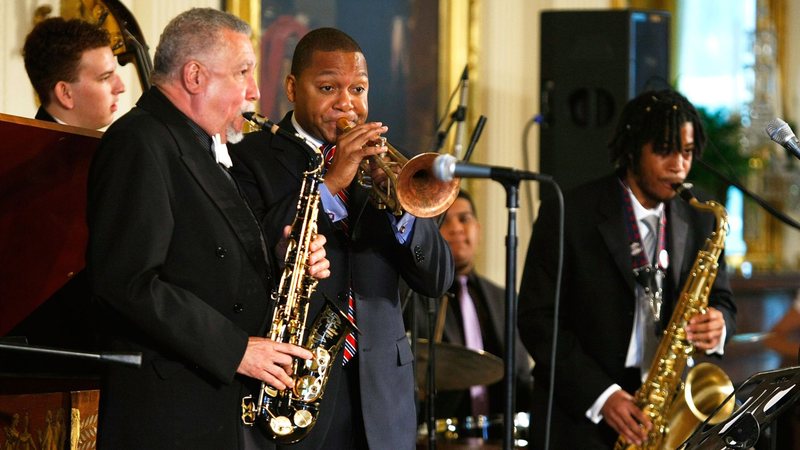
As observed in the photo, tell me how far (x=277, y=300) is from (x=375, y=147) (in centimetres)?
47

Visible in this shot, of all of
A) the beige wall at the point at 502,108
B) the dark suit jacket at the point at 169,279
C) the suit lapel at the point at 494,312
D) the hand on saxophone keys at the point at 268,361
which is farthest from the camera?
the beige wall at the point at 502,108

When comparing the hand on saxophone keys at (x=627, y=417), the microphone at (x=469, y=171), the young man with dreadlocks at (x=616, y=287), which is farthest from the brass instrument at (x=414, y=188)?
the hand on saxophone keys at (x=627, y=417)

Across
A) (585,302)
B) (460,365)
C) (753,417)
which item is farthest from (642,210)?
(753,417)

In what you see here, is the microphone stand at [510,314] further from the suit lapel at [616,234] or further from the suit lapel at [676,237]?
→ the suit lapel at [676,237]

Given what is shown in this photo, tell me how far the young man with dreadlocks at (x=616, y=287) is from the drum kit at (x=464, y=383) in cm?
61

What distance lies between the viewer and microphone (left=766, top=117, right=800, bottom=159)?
3018mm

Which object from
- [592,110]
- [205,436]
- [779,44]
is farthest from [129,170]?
[779,44]

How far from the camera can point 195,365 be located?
9.02 feet

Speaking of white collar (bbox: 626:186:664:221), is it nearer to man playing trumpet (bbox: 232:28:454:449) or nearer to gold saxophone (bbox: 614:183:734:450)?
gold saxophone (bbox: 614:183:734:450)

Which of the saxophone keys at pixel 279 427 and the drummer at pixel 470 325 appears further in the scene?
the drummer at pixel 470 325

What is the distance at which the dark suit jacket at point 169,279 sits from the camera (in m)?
2.64

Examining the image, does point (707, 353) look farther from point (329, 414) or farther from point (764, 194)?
point (764, 194)

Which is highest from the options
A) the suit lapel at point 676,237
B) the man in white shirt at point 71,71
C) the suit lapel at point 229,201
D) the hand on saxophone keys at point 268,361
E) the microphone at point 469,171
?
the man in white shirt at point 71,71

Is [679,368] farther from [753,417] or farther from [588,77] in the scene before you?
[588,77]
